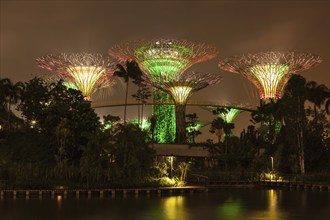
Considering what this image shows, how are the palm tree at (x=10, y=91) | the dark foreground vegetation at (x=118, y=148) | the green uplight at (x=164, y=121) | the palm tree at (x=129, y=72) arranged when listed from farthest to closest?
the green uplight at (x=164, y=121)
the palm tree at (x=10, y=91)
the palm tree at (x=129, y=72)
the dark foreground vegetation at (x=118, y=148)

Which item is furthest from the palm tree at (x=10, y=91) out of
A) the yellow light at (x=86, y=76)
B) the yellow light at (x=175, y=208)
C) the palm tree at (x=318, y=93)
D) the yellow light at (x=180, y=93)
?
the palm tree at (x=318, y=93)

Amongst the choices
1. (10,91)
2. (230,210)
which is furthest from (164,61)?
(230,210)

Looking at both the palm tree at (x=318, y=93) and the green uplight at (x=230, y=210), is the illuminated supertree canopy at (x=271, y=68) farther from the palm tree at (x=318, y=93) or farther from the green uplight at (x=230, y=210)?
the green uplight at (x=230, y=210)

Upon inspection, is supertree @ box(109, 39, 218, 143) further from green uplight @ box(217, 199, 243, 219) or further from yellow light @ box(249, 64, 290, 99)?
green uplight @ box(217, 199, 243, 219)

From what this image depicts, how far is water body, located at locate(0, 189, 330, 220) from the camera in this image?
27.2 m

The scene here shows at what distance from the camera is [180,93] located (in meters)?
70.6

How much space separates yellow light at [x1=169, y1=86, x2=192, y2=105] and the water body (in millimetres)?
31714

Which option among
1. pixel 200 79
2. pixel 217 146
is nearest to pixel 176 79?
pixel 200 79

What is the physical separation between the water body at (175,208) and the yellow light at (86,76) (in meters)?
32.7

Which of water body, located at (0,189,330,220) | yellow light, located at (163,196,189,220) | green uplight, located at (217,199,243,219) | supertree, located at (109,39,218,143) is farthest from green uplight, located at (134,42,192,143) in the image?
green uplight, located at (217,199,243,219)

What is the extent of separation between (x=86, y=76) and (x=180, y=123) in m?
15.2

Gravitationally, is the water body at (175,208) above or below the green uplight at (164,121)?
below

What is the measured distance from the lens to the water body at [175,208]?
1073 inches

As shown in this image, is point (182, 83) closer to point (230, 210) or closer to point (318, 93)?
point (318, 93)
